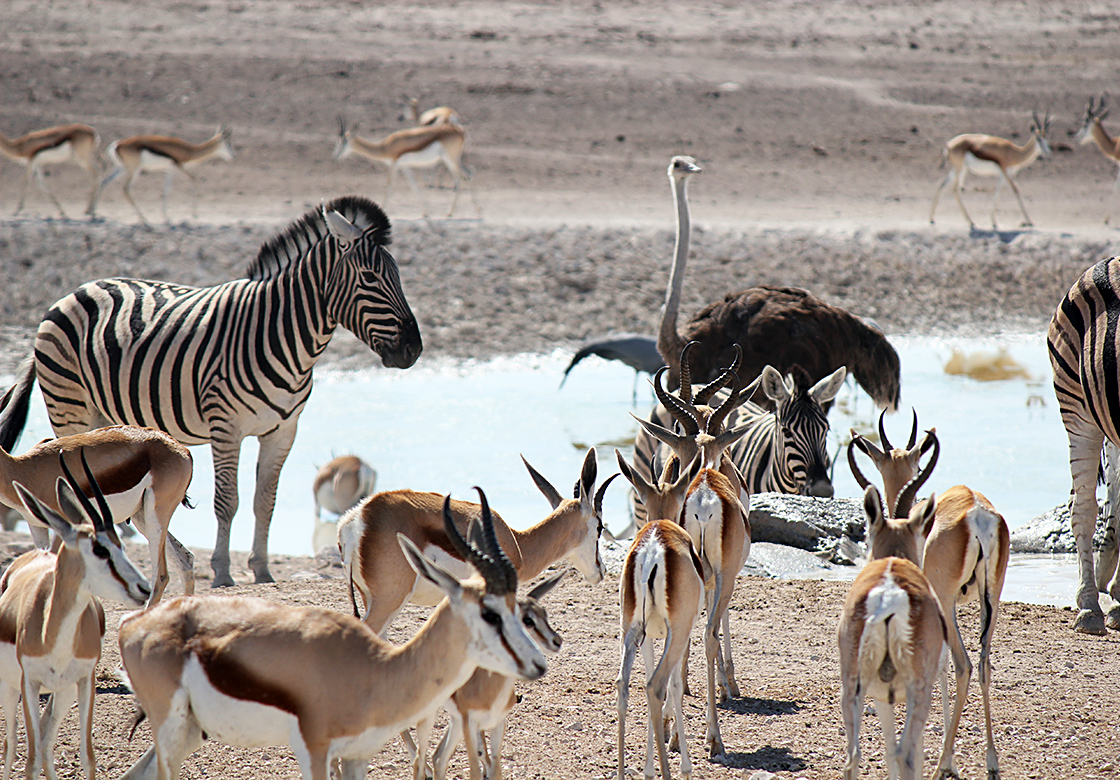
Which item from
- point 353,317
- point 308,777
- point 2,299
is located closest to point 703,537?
point 308,777

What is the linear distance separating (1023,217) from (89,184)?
57.3 feet

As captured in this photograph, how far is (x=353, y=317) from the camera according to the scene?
8.39m

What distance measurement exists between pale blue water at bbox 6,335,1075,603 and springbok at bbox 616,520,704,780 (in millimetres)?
5288

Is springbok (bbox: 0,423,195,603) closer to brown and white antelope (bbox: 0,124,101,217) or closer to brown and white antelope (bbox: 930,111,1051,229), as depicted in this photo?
brown and white antelope (bbox: 0,124,101,217)

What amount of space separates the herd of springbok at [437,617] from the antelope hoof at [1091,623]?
1889 mm

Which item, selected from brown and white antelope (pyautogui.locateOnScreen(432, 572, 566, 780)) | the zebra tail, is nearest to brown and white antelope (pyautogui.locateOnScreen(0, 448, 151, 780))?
brown and white antelope (pyautogui.locateOnScreen(432, 572, 566, 780))

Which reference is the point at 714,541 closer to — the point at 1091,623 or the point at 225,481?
the point at 1091,623

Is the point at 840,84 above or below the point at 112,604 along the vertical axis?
above

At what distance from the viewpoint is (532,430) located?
13859mm

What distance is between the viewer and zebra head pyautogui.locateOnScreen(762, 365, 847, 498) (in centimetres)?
841

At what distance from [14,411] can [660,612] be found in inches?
206

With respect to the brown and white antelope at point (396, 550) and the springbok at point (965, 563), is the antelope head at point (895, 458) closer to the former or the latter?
the springbok at point (965, 563)

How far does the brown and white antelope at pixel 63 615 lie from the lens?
178 inches

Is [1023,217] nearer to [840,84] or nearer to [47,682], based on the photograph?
[840,84]
